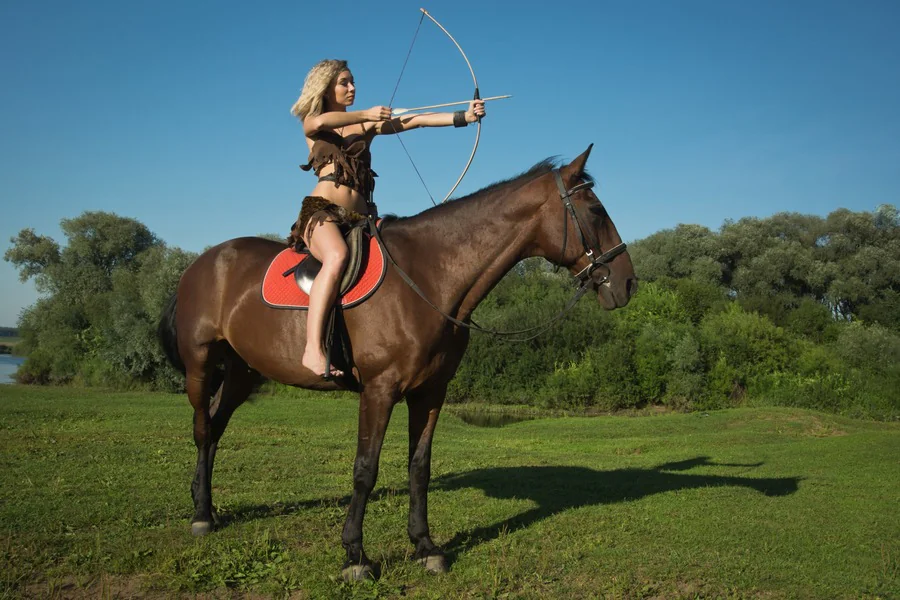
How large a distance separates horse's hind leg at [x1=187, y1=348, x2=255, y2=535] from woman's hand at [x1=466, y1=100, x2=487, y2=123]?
3.35 m

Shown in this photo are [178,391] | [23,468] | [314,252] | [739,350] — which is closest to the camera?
[314,252]

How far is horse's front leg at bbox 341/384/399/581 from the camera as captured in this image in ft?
15.7

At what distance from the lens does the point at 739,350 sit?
1178 inches

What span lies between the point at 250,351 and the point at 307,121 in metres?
2.07

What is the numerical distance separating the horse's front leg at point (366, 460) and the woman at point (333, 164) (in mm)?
392

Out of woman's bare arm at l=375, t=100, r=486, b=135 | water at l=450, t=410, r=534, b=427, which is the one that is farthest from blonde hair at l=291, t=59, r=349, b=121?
water at l=450, t=410, r=534, b=427

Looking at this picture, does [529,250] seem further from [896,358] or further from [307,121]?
[896,358]

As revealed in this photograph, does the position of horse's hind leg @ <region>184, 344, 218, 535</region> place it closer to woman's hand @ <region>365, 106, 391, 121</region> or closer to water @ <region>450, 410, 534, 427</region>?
woman's hand @ <region>365, 106, 391, 121</region>

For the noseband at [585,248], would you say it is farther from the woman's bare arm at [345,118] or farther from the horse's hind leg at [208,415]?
the horse's hind leg at [208,415]

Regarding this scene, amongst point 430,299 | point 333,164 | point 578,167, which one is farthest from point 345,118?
point 578,167

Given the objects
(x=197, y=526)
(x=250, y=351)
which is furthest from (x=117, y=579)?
(x=250, y=351)

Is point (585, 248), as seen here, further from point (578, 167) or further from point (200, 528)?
point (200, 528)

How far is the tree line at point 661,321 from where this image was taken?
95.5 ft

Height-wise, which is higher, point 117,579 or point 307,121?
point 307,121
